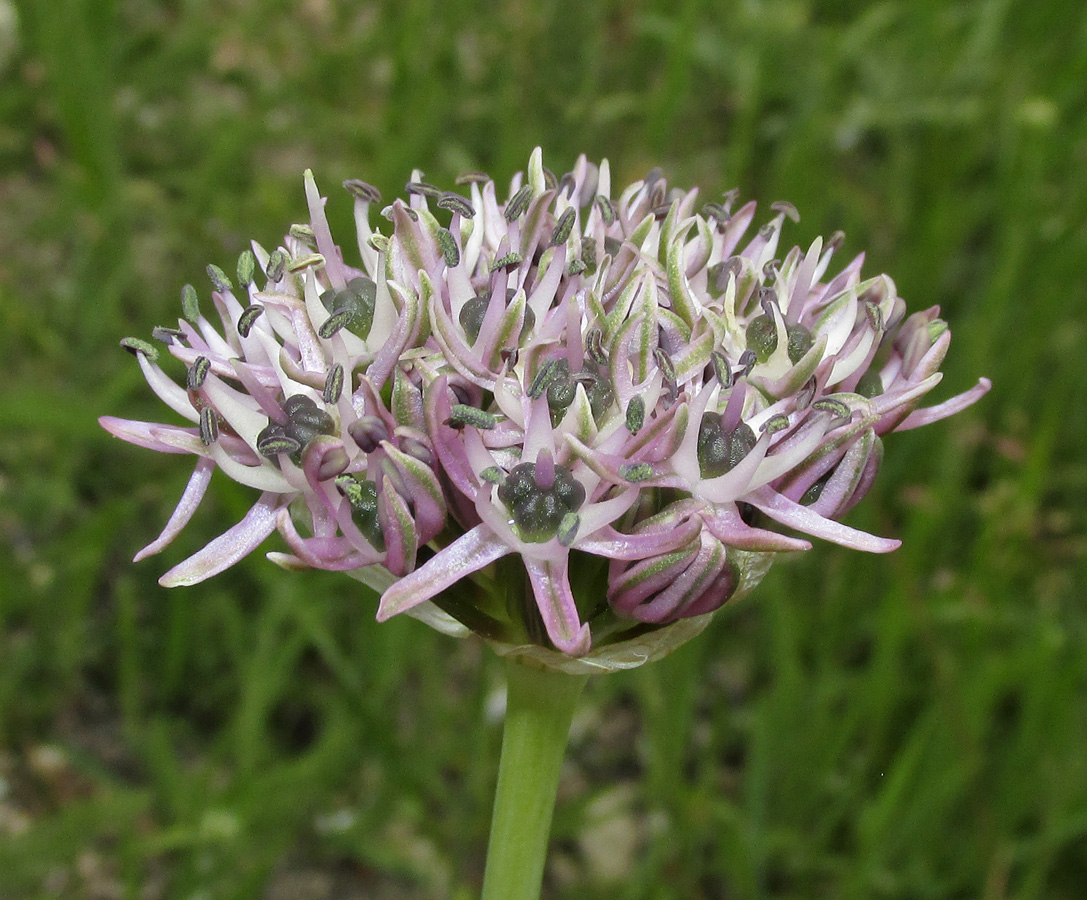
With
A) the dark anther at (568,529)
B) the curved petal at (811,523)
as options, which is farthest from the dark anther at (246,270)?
the curved petal at (811,523)

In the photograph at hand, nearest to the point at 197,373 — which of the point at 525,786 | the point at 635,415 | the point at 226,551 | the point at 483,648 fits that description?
the point at 226,551

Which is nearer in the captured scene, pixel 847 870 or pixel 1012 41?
pixel 847 870

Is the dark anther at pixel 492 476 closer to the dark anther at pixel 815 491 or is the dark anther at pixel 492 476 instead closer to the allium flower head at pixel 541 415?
the allium flower head at pixel 541 415

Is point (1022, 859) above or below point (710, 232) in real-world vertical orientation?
below

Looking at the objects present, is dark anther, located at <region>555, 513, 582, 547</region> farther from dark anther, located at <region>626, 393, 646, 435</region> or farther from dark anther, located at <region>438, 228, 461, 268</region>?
dark anther, located at <region>438, 228, 461, 268</region>

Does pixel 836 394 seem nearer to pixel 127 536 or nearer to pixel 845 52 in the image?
pixel 127 536

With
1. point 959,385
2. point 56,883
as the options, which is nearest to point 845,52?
point 959,385
